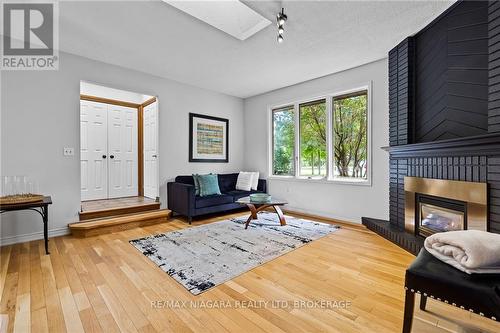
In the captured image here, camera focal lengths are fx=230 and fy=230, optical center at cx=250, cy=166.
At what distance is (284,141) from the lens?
499 cm

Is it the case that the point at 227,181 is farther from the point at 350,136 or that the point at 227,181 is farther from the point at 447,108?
the point at 447,108

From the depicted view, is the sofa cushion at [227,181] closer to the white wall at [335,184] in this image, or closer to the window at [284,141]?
the white wall at [335,184]

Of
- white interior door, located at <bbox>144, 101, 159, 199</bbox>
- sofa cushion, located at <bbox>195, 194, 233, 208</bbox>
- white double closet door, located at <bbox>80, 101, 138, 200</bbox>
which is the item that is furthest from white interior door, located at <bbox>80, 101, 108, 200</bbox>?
sofa cushion, located at <bbox>195, 194, 233, 208</bbox>

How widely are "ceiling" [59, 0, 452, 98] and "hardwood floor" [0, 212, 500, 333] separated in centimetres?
260

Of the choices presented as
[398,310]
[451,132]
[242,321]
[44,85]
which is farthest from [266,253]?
[44,85]

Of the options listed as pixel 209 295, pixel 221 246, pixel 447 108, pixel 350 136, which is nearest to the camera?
pixel 209 295

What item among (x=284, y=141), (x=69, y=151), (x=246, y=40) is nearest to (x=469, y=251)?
(x=246, y=40)

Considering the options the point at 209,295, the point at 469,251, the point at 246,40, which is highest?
the point at 246,40

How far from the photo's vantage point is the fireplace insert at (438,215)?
89.1 inches

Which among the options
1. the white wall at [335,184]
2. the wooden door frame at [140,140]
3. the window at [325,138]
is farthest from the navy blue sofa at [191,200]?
the wooden door frame at [140,140]

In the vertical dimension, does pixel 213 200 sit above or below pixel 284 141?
below

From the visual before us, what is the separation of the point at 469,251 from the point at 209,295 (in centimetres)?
168

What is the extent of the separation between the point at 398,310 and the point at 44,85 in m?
4.63

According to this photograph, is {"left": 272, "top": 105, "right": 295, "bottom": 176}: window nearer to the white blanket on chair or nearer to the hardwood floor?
the hardwood floor
